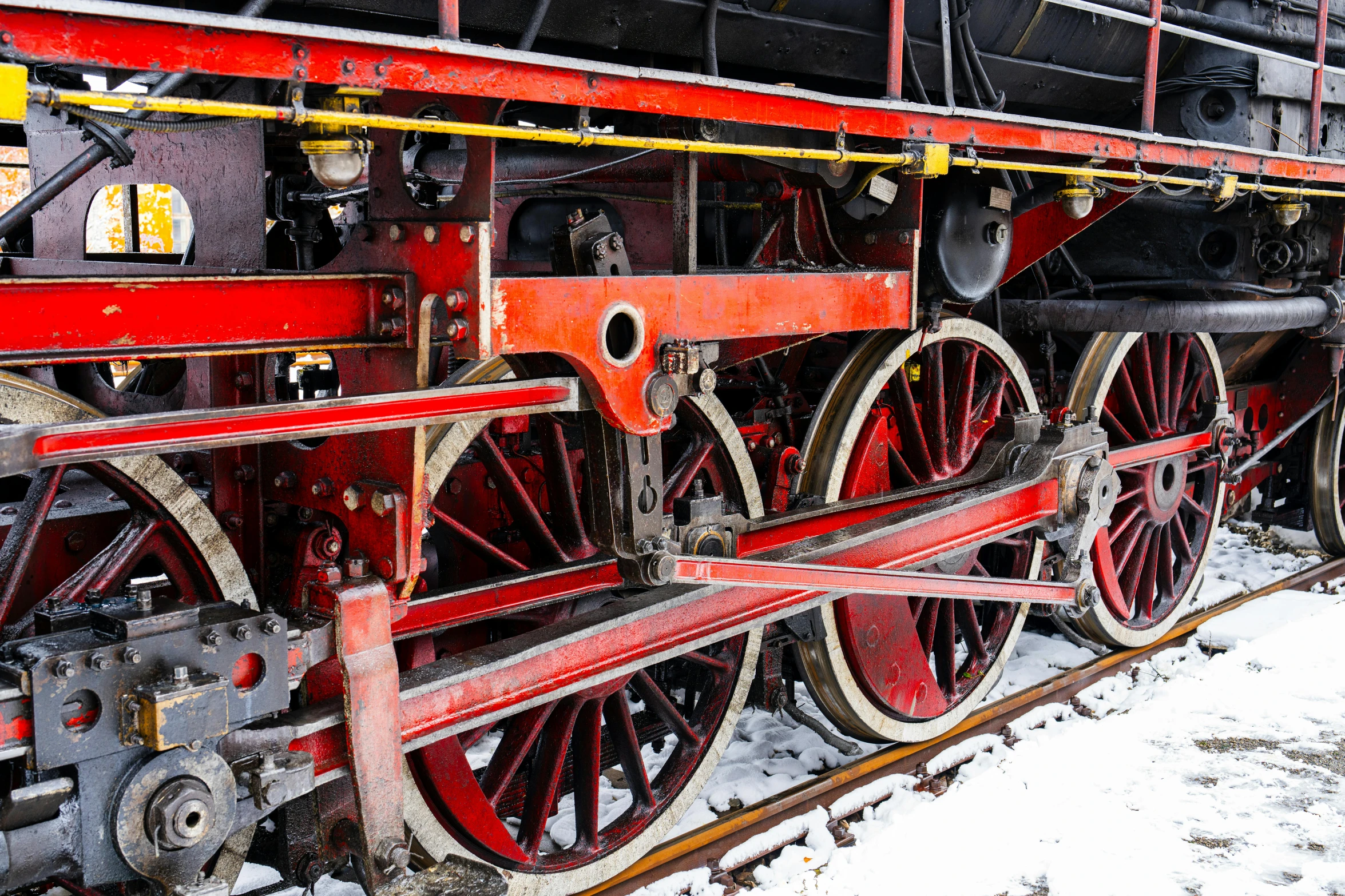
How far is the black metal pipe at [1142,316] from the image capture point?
187 inches

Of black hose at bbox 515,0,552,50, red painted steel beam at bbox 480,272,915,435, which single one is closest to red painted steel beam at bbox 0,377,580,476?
red painted steel beam at bbox 480,272,915,435

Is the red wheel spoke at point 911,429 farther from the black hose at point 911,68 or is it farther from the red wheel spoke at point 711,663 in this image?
the red wheel spoke at point 711,663

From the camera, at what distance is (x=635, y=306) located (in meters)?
2.82

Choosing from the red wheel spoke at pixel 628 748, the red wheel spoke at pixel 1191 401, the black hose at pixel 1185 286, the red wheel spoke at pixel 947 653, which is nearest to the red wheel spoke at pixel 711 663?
the red wheel spoke at pixel 628 748

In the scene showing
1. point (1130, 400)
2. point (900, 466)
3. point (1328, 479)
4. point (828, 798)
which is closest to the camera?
point (828, 798)

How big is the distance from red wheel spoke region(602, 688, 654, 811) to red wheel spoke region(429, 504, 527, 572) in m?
0.49

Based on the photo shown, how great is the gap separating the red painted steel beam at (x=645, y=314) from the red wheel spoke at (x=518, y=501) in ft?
2.22

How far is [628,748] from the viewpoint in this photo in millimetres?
3555

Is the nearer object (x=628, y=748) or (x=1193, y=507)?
(x=628, y=748)

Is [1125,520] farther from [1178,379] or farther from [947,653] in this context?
[947,653]

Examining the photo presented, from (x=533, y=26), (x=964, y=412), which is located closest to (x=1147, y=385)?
(x=964, y=412)

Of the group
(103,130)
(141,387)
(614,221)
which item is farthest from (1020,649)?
(103,130)

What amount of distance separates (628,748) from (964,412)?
1.97 m

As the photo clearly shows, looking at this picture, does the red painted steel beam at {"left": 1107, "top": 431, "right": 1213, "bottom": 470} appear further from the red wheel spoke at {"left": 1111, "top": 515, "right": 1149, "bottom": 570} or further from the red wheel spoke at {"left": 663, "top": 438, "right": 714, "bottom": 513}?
the red wheel spoke at {"left": 663, "top": 438, "right": 714, "bottom": 513}
